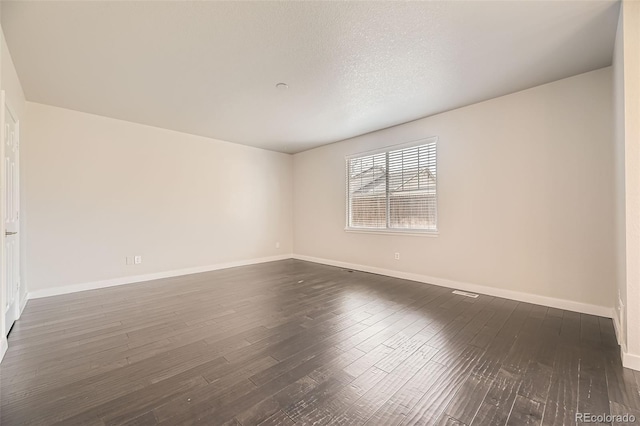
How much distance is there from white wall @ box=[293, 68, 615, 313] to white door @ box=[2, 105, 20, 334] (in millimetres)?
4787

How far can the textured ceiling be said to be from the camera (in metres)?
2.00

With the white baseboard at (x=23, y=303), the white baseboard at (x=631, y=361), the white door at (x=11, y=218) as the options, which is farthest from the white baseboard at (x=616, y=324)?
the white baseboard at (x=23, y=303)

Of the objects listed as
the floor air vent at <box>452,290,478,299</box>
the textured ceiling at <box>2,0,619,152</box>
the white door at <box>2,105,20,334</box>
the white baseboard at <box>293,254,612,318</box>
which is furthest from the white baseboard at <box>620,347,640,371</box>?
the white door at <box>2,105,20,334</box>

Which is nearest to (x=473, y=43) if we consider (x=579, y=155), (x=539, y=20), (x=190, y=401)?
(x=539, y=20)

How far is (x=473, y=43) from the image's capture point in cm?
238

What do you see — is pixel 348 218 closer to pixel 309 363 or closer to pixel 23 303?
pixel 309 363

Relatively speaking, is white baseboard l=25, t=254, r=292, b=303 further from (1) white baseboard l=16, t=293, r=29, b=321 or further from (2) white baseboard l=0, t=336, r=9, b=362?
(2) white baseboard l=0, t=336, r=9, b=362

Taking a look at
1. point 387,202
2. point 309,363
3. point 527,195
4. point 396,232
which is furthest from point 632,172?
point 387,202

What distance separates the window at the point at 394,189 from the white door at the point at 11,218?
183 inches

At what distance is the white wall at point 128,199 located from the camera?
3.66m

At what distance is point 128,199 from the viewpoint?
4332mm

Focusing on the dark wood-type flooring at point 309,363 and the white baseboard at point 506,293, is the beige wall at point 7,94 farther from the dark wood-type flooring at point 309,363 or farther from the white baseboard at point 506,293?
the white baseboard at point 506,293

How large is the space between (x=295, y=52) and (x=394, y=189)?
2.97 m

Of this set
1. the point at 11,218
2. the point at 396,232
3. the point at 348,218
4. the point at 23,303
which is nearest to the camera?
the point at 11,218
